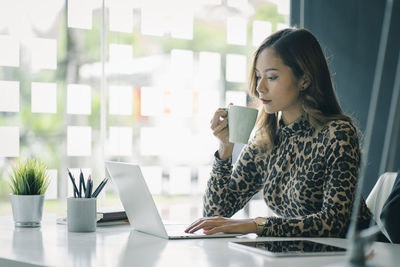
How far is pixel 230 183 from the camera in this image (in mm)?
2033

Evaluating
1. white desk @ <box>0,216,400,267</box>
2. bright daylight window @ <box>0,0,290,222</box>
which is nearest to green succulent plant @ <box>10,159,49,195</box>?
white desk @ <box>0,216,400,267</box>

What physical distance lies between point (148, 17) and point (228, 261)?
8.31 ft

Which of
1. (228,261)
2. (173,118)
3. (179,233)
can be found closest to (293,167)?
(179,233)

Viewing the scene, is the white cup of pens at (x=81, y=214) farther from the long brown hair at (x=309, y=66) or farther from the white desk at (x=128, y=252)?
the long brown hair at (x=309, y=66)

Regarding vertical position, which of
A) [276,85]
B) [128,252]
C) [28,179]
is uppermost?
[276,85]

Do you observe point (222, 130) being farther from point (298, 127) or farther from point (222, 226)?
point (222, 226)

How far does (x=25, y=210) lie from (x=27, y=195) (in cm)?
4

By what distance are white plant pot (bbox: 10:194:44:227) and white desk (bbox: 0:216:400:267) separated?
0.09 metres

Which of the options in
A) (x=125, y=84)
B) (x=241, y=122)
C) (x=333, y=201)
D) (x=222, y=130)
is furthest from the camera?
(x=125, y=84)

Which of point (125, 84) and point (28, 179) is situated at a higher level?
point (125, 84)

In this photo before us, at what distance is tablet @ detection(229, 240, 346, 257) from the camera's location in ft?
3.78

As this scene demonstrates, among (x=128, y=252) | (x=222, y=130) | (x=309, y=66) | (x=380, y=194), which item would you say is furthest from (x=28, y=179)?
(x=380, y=194)

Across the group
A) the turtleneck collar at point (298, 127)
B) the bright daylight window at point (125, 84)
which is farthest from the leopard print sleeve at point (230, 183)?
the bright daylight window at point (125, 84)

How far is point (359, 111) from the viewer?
347 centimetres
